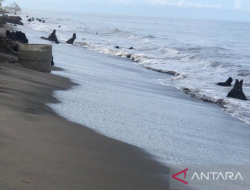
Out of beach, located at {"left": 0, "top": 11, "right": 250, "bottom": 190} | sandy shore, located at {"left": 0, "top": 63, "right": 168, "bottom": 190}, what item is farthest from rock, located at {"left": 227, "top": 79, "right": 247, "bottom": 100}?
sandy shore, located at {"left": 0, "top": 63, "right": 168, "bottom": 190}

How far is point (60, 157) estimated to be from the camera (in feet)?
17.3

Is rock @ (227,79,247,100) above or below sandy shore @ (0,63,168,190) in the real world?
below

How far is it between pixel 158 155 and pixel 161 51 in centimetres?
3055

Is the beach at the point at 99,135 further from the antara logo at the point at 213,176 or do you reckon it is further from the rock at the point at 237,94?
the rock at the point at 237,94

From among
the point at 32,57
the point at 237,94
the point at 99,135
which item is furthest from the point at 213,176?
the point at 237,94

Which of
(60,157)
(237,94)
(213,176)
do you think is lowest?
(237,94)

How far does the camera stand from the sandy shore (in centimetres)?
455

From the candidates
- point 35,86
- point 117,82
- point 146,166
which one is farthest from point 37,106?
point 117,82

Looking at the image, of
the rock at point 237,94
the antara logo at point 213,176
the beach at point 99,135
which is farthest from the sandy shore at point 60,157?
the rock at point 237,94

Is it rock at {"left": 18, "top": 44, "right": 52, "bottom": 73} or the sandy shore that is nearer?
the sandy shore

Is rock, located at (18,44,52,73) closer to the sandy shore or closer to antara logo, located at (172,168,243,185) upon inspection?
the sandy shore

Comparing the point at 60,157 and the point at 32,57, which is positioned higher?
the point at 60,157

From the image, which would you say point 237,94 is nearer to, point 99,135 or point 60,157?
point 99,135

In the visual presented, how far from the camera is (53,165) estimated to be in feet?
16.2
